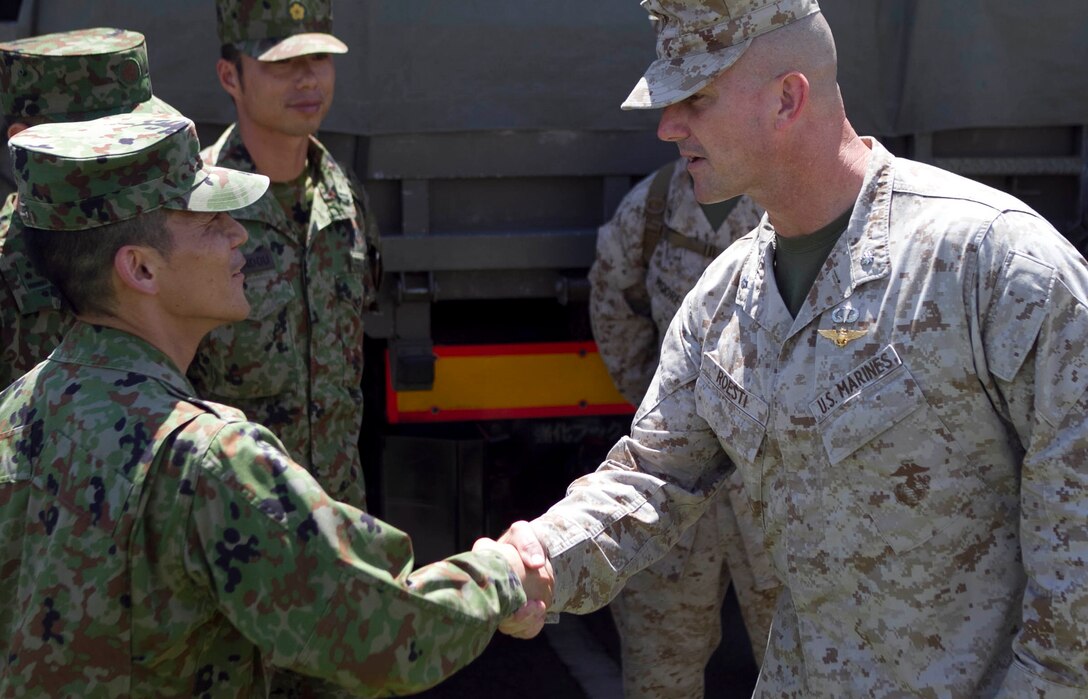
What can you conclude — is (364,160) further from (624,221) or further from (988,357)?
(988,357)

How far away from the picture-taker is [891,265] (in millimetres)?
2326

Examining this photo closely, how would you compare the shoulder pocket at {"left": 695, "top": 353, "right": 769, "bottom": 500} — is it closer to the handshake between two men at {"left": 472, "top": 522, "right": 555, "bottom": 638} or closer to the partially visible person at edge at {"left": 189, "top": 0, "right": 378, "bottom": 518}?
the handshake between two men at {"left": 472, "top": 522, "right": 555, "bottom": 638}

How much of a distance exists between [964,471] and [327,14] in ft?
8.54

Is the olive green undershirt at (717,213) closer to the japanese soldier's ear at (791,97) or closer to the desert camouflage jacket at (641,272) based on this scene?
the desert camouflage jacket at (641,272)

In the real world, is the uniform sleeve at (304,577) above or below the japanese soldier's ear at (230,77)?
below

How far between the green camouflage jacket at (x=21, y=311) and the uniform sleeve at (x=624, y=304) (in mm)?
1580

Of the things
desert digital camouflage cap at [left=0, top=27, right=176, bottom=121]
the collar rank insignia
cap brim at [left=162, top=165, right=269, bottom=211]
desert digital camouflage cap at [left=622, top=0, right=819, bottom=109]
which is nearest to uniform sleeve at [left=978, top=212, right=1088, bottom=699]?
the collar rank insignia

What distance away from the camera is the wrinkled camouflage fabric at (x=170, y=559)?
1.93 m

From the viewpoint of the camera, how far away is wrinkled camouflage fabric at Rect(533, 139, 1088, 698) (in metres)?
2.10

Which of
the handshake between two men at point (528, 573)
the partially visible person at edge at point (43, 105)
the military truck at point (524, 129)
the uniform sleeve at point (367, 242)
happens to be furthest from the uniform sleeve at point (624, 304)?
the handshake between two men at point (528, 573)

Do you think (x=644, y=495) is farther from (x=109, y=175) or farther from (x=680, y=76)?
(x=109, y=175)

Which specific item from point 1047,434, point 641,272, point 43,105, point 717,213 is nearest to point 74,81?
point 43,105

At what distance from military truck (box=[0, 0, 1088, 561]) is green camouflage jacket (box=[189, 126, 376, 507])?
8.4 inches

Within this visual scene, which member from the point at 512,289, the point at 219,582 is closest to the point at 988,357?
the point at 219,582
